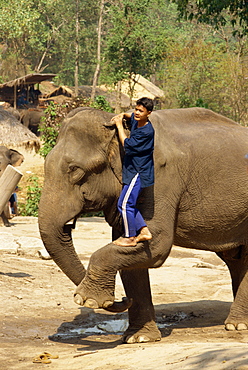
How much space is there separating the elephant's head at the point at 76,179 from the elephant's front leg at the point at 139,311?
0.58m

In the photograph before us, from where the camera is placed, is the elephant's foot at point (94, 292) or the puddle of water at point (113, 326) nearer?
the elephant's foot at point (94, 292)

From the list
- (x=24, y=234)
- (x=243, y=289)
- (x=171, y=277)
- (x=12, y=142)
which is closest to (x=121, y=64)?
(x=12, y=142)

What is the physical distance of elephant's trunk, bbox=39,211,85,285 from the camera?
520 cm

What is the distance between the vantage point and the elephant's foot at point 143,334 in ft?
18.4

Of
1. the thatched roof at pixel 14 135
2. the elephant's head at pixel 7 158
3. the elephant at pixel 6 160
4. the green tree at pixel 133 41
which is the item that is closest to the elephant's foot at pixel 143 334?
the elephant at pixel 6 160

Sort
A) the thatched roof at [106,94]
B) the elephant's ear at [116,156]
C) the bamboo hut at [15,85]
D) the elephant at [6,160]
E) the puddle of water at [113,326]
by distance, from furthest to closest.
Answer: the thatched roof at [106,94] → the bamboo hut at [15,85] → the elephant at [6,160] → the puddle of water at [113,326] → the elephant's ear at [116,156]

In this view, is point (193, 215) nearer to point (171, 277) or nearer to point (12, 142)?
point (171, 277)

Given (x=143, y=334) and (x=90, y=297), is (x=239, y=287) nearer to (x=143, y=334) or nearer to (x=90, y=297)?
(x=143, y=334)

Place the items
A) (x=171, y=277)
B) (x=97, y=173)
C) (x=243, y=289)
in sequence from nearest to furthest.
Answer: (x=97, y=173), (x=243, y=289), (x=171, y=277)

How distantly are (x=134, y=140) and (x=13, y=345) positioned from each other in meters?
2.02

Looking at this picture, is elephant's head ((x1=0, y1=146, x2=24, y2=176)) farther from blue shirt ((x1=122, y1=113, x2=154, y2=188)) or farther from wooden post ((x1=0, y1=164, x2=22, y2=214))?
blue shirt ((x1=122, y1=113, x2=154, y2=188))

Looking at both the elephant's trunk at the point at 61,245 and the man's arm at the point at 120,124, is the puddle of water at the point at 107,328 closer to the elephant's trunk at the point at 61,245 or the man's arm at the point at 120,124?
the elephant's trunk at the point at 61,245

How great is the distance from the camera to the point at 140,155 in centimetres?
516

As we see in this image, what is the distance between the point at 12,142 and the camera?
23.1 m
